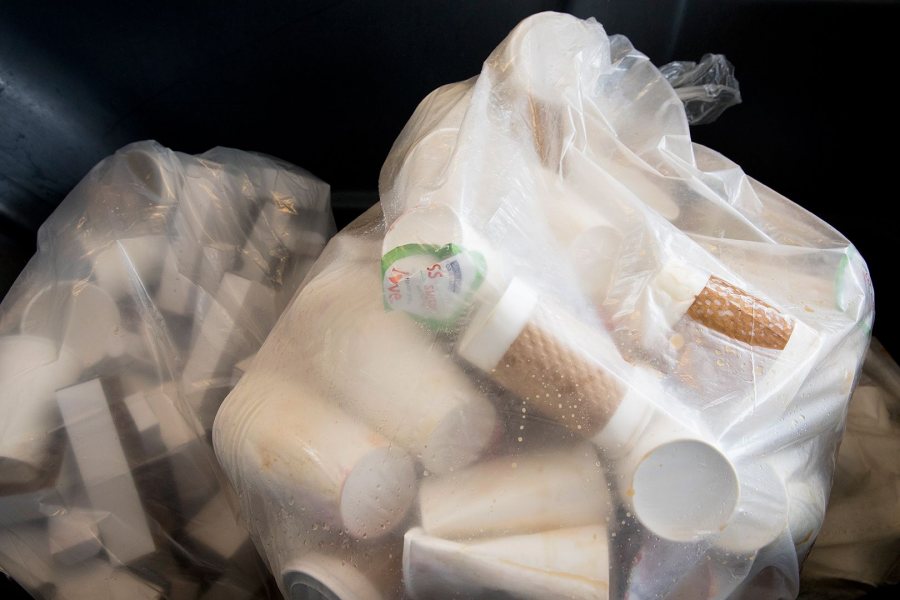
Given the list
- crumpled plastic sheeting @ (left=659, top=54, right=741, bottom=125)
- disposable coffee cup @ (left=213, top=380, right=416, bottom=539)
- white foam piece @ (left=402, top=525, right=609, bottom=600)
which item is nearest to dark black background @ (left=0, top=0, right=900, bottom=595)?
crumpled plastic sheeting @ (left=659, top=54, right=741, bottom=125)

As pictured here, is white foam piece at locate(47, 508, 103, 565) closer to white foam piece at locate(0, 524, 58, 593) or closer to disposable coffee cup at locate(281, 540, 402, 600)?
white foam piece at locate(0, 524, 58, 593)

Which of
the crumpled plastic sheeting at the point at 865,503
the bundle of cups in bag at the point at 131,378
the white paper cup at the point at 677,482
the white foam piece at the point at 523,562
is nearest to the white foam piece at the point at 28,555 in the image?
the bundle of cups in bag at the point at 131,378

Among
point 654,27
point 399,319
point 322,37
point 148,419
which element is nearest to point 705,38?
point 654,27

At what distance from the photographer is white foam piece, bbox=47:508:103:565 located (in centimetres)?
52

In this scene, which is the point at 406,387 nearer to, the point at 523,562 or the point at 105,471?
the point at 523,562

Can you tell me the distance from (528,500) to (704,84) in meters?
0.47

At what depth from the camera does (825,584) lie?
23.9 inches

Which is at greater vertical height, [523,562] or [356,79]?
[356,79]

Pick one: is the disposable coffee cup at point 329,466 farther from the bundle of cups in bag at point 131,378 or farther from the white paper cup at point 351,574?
the bundle of cups in bag at point 131,378

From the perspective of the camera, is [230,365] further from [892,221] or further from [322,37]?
[892,221]

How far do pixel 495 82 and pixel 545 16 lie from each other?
0.09m

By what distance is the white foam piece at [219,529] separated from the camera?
1.85 feet

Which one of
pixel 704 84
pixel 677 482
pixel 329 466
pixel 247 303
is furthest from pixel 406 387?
pixel 704 84

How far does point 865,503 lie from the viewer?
610mm
